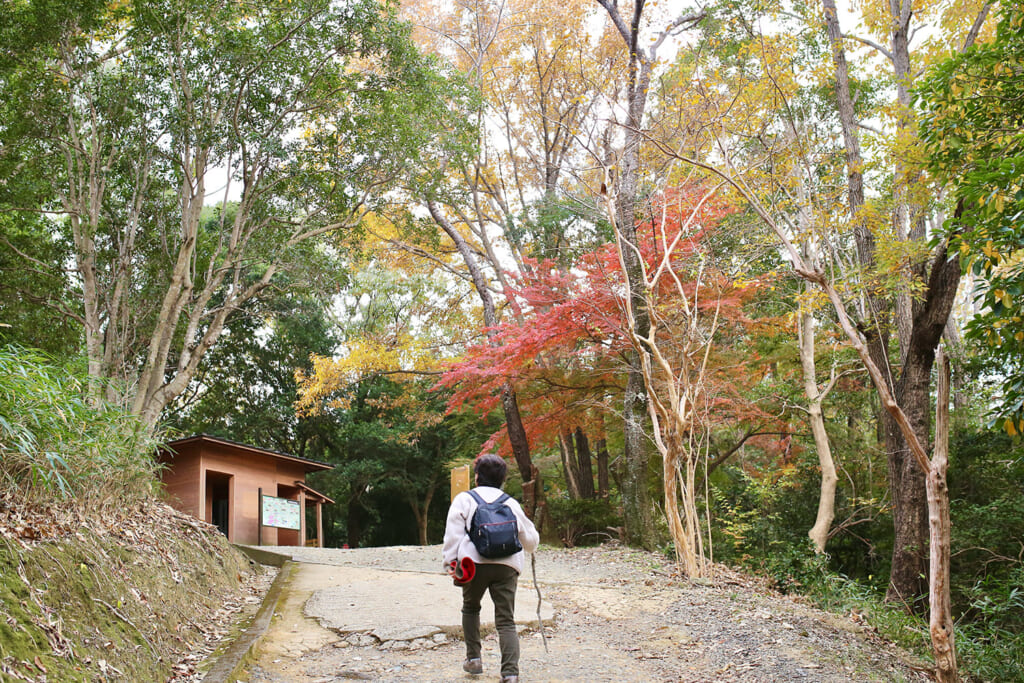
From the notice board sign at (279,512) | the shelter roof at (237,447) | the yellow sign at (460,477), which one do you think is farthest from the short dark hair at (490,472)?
the notice board sign at (279,512)

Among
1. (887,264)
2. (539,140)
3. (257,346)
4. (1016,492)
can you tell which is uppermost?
(539,140)

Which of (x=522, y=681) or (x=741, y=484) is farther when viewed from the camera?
(x=741, y=484)

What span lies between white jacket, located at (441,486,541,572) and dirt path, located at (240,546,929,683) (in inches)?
31.8

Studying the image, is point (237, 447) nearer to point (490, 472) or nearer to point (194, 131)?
point (194, 131)

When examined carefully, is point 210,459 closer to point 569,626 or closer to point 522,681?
point 569,626

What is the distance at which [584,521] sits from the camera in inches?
530

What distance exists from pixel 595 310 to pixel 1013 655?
258 inches

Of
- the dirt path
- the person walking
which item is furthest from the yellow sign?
the person walking

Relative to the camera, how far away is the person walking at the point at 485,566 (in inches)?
149

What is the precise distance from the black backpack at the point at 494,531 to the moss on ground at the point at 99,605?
1.75 meters

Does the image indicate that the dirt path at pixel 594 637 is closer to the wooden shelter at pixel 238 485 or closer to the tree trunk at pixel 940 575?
the tree trunk at pixel 940 575

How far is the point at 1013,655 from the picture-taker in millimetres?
5172

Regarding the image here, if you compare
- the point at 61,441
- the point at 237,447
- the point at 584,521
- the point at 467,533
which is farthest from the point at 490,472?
the point at 237,447

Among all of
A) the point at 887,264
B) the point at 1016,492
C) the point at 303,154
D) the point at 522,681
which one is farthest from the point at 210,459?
the point at 1016,492
